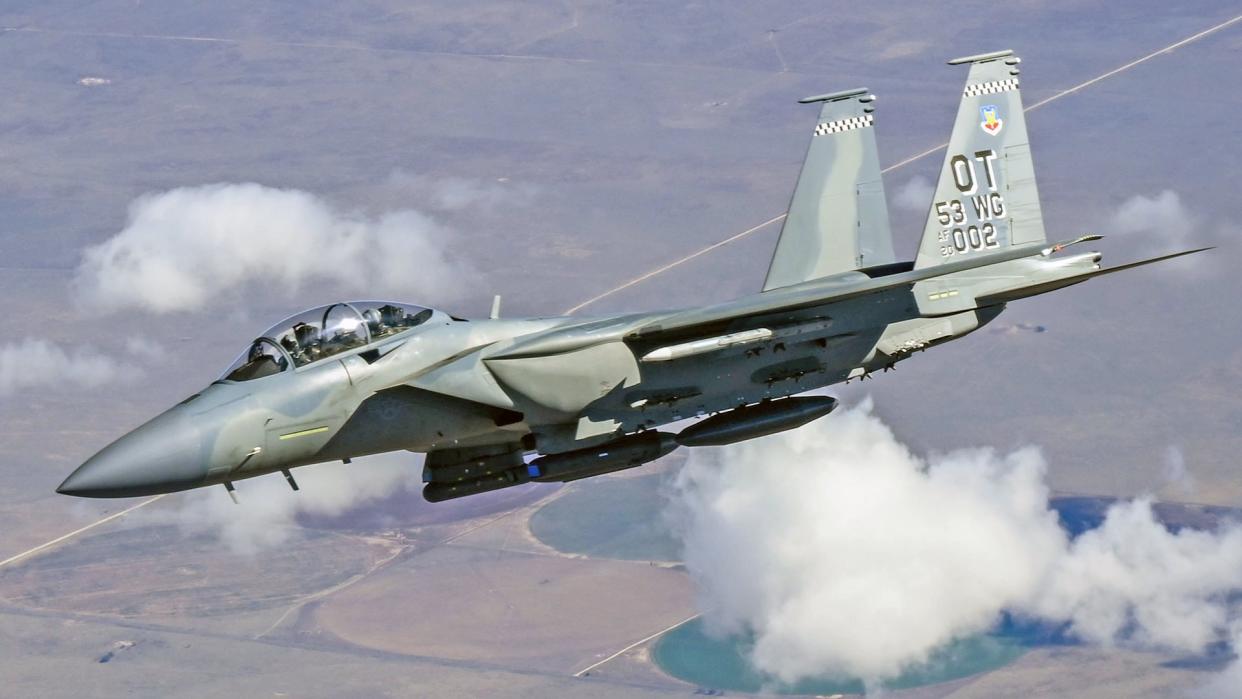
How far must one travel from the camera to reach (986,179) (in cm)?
4053

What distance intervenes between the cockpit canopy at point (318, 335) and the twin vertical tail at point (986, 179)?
10942 millimetres

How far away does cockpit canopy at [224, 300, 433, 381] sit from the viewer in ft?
115

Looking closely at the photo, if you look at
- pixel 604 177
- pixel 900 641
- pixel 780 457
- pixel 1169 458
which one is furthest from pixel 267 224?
pixel 1169 458

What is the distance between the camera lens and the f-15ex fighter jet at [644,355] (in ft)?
114

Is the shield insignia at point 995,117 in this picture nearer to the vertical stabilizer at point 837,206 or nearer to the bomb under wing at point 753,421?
the vertical stabilizer at point 837,206

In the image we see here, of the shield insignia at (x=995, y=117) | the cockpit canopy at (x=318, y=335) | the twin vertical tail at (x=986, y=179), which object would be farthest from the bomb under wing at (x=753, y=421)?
the shield insignia at (x=995, y=117)

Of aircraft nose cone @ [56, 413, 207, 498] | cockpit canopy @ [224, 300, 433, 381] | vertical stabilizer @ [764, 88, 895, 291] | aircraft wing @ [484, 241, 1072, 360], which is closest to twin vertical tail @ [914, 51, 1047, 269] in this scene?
vertical stabilizer @ [764, 88, 895, 291]

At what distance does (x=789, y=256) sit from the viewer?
133 ft

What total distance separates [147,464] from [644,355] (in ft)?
28.4

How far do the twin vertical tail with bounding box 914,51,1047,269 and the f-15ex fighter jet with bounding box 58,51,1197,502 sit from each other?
38 mm

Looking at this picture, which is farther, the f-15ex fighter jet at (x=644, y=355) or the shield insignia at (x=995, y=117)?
the shield insignia at (x=995, y=117)

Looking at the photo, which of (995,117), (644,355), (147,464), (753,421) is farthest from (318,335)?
(995,117)

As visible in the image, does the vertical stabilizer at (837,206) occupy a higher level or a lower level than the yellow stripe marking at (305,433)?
higher

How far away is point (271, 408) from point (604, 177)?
104511 millimetres
